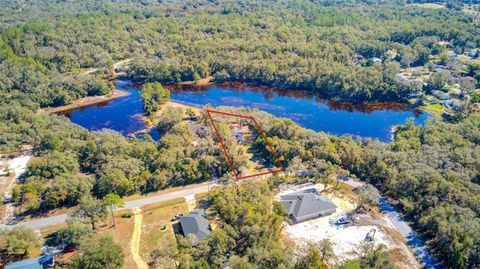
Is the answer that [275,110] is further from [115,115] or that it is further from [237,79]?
[115,115]

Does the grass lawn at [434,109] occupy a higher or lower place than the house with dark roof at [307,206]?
lower

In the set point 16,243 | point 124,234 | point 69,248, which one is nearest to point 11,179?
point 16,243

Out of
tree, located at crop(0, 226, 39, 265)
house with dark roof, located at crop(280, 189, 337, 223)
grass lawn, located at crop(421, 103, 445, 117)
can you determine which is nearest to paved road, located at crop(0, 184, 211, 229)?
tree, located at crop(0, 226, 39, 265)

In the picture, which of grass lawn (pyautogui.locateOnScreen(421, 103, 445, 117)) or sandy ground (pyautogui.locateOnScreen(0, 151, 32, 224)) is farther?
grass lawn (pyautogui.locateOnScreen(421, 103, 445, 117))

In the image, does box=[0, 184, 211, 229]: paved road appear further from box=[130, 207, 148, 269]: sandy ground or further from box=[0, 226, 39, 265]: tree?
box=[0, 226, 39, 265]: tree

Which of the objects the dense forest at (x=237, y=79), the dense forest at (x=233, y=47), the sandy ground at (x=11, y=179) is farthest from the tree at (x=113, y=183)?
the dense forest at (x=233, y=47)

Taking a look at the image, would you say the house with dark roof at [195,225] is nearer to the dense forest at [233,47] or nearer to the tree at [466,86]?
the dense forest at [233,47]

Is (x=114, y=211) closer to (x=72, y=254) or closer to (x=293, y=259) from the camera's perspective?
(x=72, y=254)
